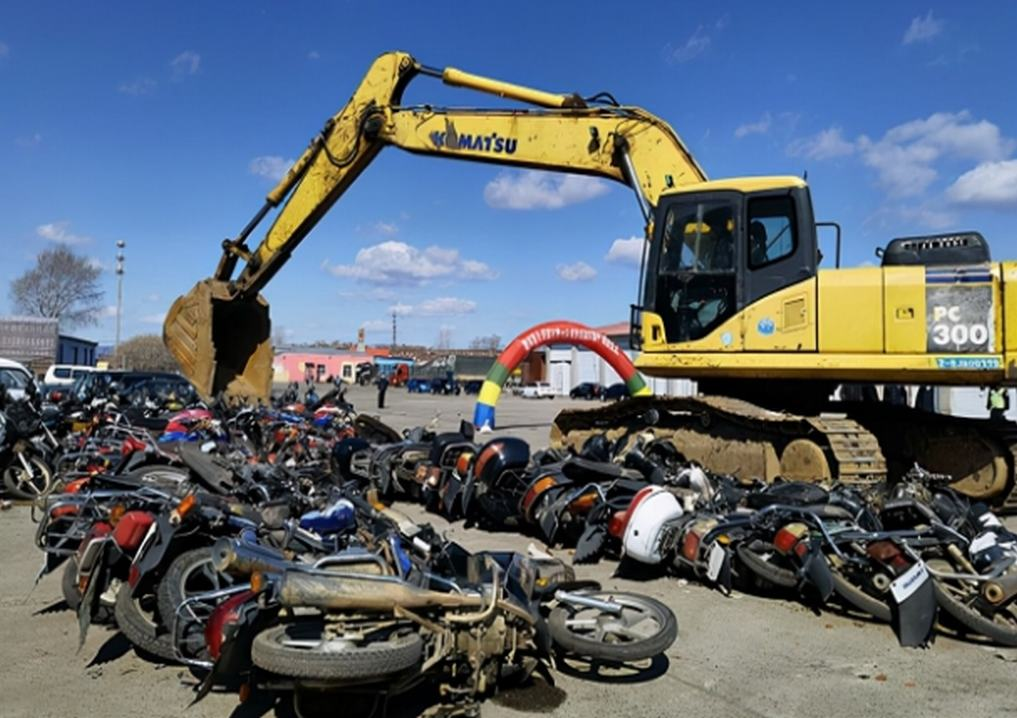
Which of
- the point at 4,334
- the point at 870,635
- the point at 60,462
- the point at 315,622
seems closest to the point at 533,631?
the point at 315,622

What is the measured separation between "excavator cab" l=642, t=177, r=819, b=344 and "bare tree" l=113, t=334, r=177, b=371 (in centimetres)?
5031

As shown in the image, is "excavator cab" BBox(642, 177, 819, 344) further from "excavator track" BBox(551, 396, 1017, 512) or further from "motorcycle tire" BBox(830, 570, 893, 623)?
"motorcycle tire" BBox(830, 570, 893, 623)

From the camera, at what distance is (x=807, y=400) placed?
10.2m

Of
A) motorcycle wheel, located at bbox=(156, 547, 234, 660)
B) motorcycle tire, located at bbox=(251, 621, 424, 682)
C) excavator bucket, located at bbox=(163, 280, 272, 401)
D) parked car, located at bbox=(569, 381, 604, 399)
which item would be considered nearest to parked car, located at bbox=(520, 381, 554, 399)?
parked car, located at bbox=(569, 381, 604, 399)

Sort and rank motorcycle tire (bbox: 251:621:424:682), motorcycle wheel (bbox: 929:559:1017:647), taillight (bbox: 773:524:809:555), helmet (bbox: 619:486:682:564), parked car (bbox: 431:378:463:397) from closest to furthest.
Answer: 1. motorcycle tire (bbox: 251:621:424:682)
2. motorcycle wheel (bbox: 929:559:1017:647)
3. taillight (bbox: 773:524:809:555)
4. helmet (bbox: 619:486:682:564)
5. parked car (bbox: 431:378:463:397)

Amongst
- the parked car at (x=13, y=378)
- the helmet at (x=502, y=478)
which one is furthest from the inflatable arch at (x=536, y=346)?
the helmet at (x=502, y=478)

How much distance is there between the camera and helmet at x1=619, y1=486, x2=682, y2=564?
6426 mm

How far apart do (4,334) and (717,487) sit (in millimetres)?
47041

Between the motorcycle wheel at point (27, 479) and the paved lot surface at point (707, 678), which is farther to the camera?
the motorcycle wheel at point (27, 479)

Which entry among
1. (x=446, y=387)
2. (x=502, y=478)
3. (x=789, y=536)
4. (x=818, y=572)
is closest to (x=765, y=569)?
(x=789, y=536)

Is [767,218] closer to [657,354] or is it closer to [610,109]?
[657,354]

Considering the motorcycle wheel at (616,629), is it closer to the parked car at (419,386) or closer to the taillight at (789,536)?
the taillight at (789,536)

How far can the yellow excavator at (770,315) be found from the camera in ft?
28.7

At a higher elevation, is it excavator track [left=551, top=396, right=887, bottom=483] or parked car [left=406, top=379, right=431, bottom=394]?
parked car [left=406, top=379, right=431, bottom=394]
